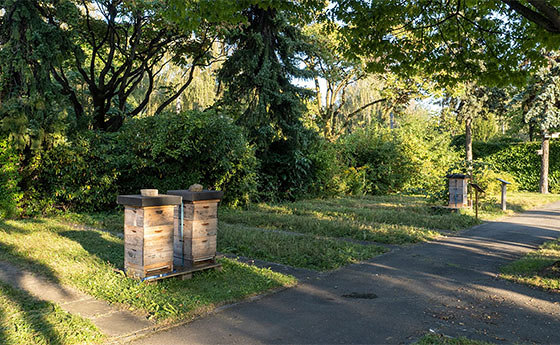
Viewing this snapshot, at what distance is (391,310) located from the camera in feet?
15.8

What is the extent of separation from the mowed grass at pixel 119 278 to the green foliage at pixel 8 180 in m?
2.42

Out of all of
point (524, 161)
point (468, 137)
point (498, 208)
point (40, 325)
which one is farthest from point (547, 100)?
point (40, 325)

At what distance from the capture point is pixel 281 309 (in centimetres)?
479

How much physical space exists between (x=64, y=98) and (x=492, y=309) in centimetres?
1187

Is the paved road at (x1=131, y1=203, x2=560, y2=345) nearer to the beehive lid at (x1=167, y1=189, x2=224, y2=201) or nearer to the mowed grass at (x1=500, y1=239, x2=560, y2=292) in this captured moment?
the mowed grass at (x1=500, y1=239, x2=560, y2=292)

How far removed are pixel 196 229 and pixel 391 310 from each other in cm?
281

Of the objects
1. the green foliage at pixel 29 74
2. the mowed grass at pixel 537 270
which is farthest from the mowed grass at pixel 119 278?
the green foliage at pixel 29 74

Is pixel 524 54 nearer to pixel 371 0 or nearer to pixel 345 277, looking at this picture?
pixel 371 0

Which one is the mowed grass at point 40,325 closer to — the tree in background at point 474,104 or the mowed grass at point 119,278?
the mowed grass at point 119,278

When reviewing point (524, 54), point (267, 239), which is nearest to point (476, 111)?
point (524, 54)

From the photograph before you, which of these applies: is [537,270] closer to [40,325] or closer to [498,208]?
[40,325]

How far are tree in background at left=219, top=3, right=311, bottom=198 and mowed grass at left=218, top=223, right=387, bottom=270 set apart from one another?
7.13 meters

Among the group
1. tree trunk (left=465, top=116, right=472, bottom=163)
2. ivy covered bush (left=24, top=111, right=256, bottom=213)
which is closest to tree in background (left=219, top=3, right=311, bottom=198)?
ivy covered bush (left=24, top=111, right=256, bottom=213)

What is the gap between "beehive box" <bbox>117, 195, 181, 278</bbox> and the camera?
17.7ft
